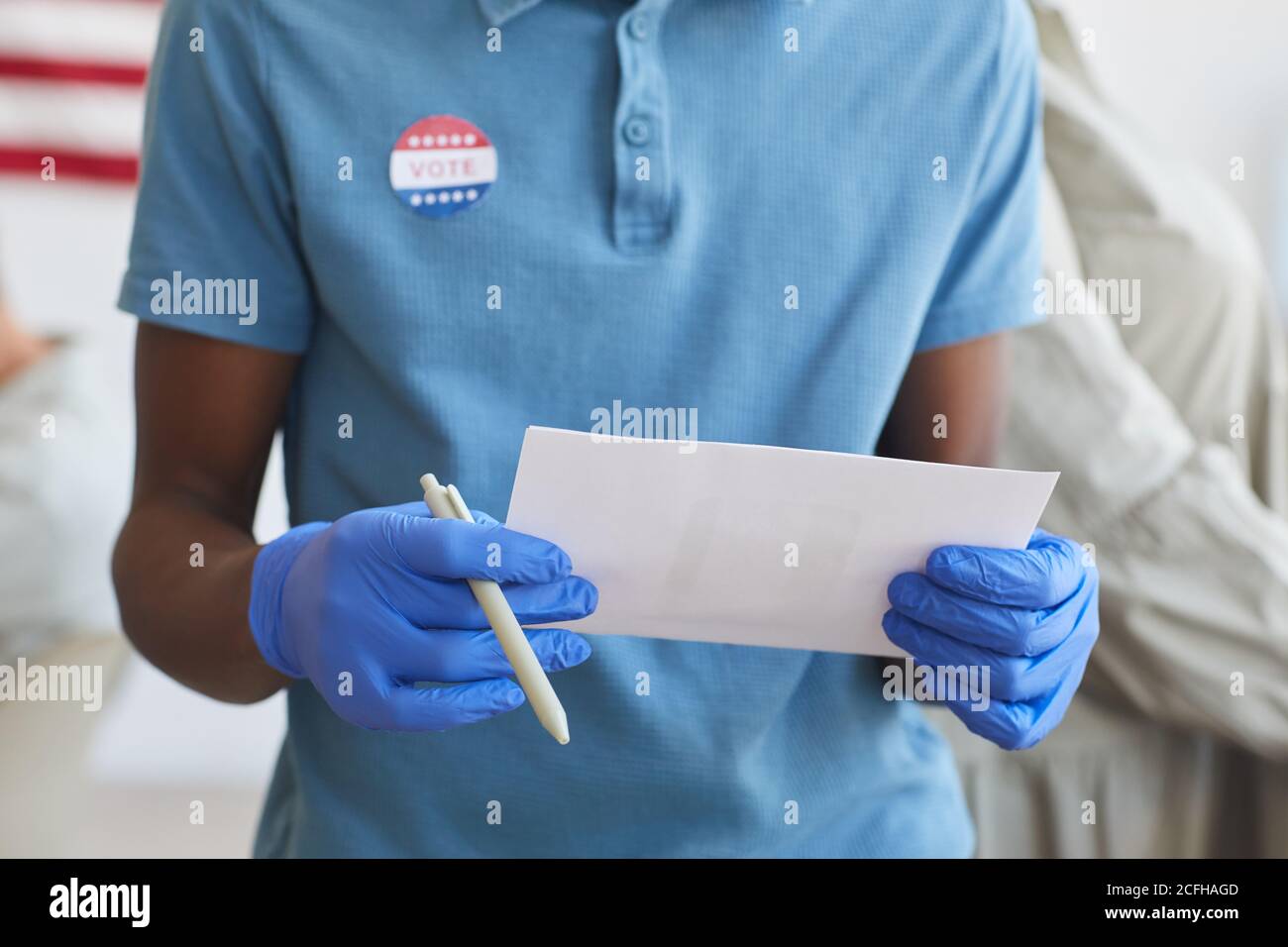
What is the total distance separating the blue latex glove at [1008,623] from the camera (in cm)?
69

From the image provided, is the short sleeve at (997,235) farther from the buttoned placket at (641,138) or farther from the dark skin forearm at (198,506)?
the dark skin forearm at (198,506)

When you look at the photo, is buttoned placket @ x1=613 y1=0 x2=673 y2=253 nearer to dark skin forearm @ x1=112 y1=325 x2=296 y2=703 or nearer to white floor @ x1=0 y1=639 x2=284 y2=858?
dark skin forearm @ x1=112 y1=325 x2=296 y2=703

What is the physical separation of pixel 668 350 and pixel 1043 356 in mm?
623

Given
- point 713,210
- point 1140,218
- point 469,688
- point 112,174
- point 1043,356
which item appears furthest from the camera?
point 112,174

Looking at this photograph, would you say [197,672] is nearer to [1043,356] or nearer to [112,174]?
[1043,356]

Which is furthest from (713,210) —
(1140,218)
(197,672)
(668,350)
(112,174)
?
(112,174)

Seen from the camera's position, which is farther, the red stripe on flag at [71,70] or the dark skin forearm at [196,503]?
the red stripe on flag at [71,70]

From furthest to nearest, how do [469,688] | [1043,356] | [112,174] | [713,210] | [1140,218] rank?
[112,174], [1140,218], [1043,356], [713,210], [469,688]

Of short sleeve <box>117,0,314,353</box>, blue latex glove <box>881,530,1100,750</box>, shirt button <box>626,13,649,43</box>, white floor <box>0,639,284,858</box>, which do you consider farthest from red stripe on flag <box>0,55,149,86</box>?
blue latex glove <box>881,530,1100,750</box>

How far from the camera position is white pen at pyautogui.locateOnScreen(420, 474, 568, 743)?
23.9 inches

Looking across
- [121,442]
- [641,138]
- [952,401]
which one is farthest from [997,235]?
[121,442]

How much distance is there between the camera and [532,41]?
2.52 ft

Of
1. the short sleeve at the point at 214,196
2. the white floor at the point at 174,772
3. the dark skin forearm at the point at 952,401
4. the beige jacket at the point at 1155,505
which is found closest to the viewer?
the short sleeve at the point at 214,196

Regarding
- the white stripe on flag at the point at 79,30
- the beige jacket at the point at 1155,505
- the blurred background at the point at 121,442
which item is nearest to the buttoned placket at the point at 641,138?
the beige jacket at the point at 1155,505
